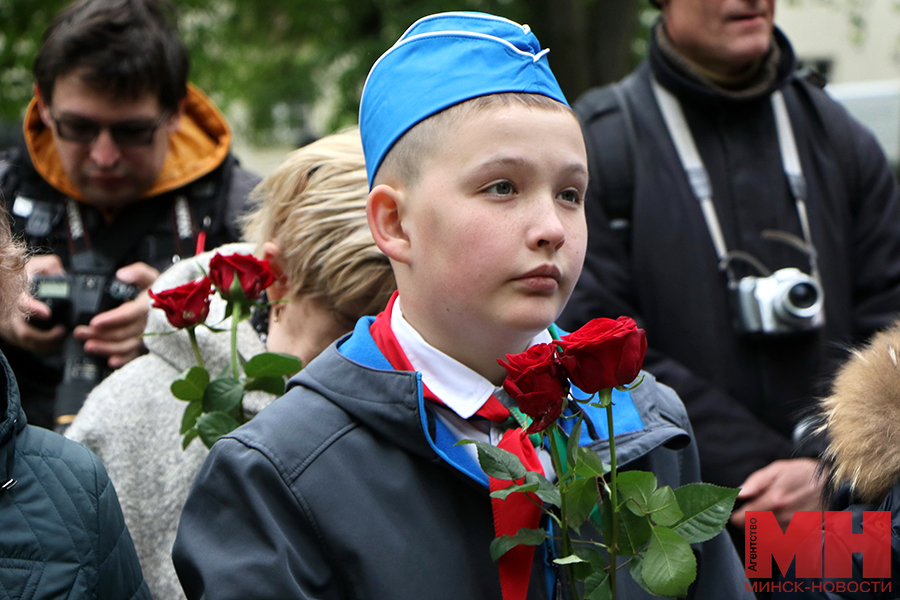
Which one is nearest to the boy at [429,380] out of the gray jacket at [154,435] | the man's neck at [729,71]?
the gray jacket at [154,435]

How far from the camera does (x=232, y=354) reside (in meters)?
1.96

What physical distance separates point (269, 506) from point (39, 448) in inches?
20.8

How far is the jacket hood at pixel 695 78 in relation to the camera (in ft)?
9.81

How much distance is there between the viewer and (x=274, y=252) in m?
2.30

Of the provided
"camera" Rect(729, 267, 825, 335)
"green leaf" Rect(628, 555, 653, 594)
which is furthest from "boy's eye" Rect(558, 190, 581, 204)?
"camera" Rect(729, 267, 825, 335)

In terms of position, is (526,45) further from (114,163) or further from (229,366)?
(114,163)

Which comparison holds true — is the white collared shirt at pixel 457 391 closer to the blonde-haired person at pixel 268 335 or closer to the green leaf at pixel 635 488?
the green leaf at pixel 635 488

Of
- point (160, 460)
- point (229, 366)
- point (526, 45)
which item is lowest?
point (160, 460)

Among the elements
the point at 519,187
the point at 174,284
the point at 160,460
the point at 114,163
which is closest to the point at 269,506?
the point at 519,187

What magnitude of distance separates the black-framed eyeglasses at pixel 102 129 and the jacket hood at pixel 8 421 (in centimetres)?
141

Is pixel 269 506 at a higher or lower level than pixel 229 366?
higher

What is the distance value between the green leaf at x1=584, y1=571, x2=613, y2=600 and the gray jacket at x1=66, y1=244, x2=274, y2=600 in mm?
1028

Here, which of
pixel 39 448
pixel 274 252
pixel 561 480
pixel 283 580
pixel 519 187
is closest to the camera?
pixel 561 480

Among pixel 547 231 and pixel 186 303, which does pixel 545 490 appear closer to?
pixel 547 231
